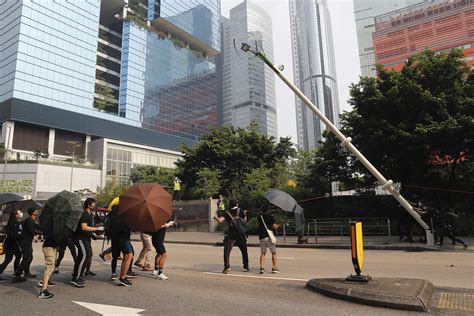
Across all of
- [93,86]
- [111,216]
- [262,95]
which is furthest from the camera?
[262,95]

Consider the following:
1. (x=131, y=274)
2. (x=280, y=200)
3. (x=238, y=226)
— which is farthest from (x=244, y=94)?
(x=131, y=274)

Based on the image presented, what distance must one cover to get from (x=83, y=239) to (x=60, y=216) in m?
1.60

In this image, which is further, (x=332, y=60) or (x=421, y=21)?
(x=332, y=60)

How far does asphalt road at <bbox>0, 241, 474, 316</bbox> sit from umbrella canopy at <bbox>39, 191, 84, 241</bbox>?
44.2 inches

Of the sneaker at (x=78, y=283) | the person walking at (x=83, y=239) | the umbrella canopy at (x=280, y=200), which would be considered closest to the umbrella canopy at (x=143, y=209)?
the person walking at (x=83, y=239)

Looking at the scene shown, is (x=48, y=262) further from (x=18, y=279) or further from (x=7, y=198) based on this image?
(x=7, y=198)

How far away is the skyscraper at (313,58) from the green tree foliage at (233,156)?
123383mm

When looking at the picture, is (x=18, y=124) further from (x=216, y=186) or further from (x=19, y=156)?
(x=216, y=186)

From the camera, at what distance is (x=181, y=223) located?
1207 inches

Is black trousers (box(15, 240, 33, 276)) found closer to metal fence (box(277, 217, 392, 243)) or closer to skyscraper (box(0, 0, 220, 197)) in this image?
metal fence (box(277, 217, 392, 243))

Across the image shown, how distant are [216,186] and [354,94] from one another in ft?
49.6

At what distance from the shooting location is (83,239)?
7980 mm

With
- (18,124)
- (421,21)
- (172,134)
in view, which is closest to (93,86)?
(18,124)

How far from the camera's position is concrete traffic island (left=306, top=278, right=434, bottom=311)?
529cm
